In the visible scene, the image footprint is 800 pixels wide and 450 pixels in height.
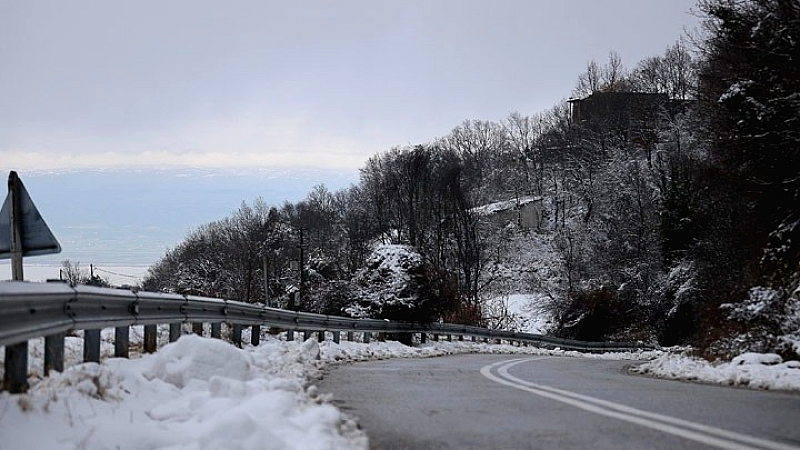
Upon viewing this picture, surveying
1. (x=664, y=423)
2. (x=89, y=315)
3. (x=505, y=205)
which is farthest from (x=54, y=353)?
(x=505, y=205)

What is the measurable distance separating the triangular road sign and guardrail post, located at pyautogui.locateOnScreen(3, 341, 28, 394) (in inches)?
187

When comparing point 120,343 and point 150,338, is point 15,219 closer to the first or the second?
point 150,338

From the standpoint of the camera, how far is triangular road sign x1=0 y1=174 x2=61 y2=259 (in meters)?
10.5

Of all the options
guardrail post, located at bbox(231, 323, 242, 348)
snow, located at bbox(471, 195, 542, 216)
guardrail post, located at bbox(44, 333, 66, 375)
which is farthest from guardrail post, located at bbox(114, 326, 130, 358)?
snow, located at bbox(471, 195, 542, 216)

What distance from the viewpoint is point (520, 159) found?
102875 mm

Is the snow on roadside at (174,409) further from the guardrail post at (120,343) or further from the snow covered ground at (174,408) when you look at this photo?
the guardrail post at (120,343)

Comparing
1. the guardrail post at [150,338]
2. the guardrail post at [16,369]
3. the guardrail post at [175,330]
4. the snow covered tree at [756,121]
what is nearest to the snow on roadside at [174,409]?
the guardrail post at [16,369]

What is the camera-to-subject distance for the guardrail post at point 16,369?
19.9 feet

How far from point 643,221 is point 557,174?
24497 millimetres

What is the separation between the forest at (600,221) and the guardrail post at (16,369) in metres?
11.2

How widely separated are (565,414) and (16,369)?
4742 mm

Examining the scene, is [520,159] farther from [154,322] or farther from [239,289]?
[154,322]

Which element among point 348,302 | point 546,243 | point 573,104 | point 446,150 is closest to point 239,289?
point 446,150

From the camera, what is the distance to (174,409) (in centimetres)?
654
